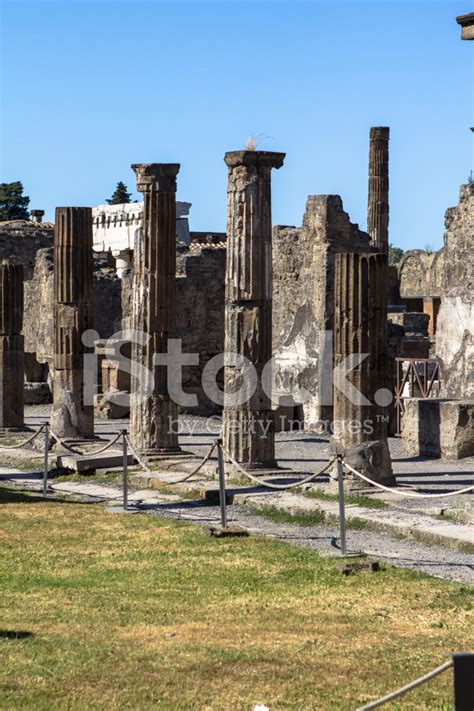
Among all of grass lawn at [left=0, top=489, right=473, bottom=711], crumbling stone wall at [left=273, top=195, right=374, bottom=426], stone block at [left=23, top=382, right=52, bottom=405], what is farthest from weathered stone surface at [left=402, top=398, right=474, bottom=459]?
stone block at [left=23, top=382, right=52, bottom=405]

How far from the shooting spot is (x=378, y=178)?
3475cm

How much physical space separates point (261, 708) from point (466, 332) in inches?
520

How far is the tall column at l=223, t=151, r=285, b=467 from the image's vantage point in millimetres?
14992

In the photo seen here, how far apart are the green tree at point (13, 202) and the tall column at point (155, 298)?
40.4m

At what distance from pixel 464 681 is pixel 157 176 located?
41.8 feet

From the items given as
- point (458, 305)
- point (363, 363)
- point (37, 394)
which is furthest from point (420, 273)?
point (363, 363)

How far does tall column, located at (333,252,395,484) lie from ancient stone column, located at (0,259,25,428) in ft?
26.4

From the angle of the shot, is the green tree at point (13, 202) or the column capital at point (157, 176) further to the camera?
the green tree at point (13, 202)

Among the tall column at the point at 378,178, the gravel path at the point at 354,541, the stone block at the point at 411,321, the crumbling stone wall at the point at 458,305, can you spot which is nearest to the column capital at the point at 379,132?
the tall column at the point at 378,178

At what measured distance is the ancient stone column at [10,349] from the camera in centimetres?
2042

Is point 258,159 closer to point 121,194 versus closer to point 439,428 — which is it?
point 439,428

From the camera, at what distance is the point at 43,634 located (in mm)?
7934

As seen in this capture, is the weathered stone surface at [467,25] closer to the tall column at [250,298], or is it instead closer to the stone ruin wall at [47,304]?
the tall column at [250,298]

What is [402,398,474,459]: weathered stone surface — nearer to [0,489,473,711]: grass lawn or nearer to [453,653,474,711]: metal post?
[0,489,473,711]: grass lawn
